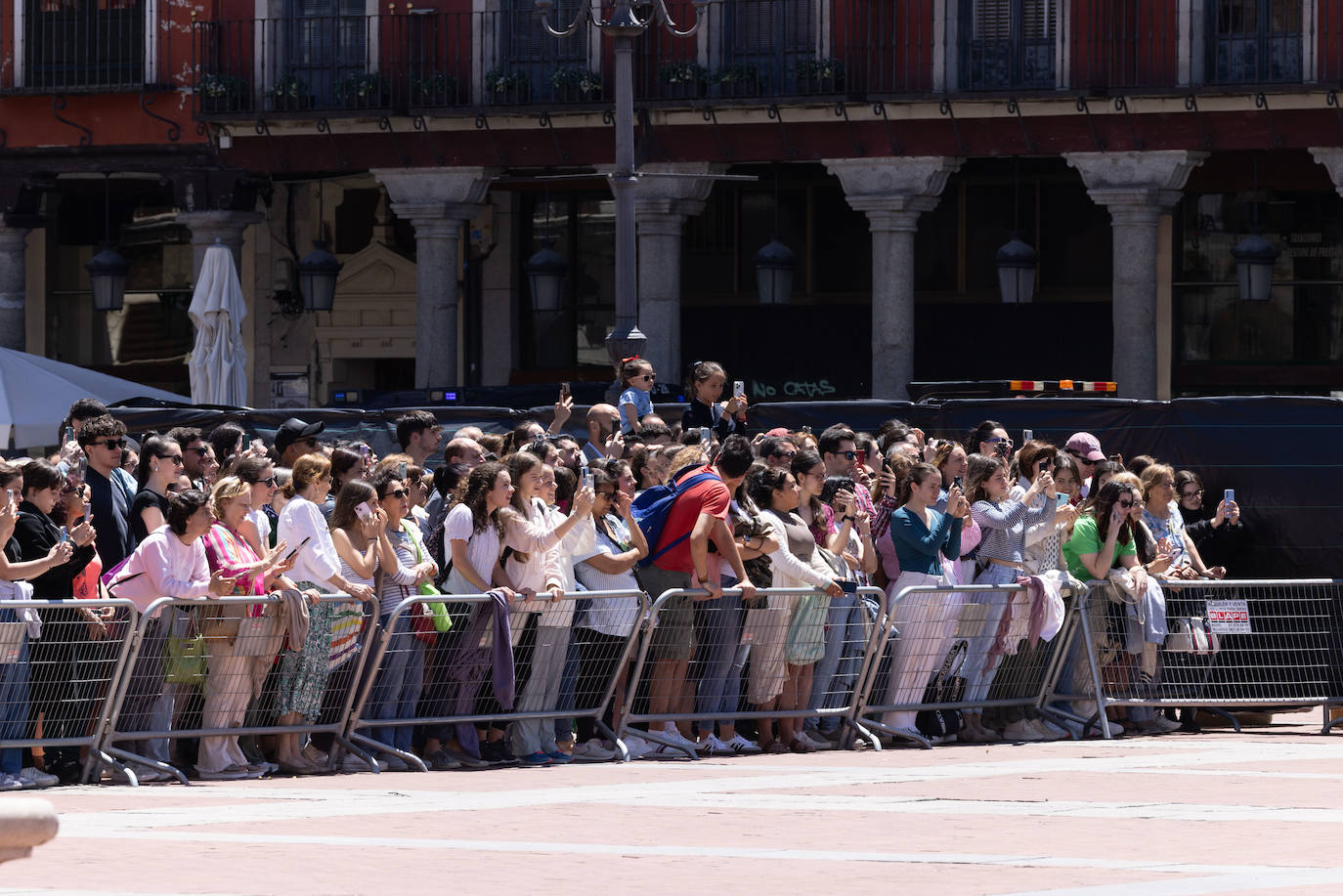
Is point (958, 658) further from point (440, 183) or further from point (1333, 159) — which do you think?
point (440, 183)

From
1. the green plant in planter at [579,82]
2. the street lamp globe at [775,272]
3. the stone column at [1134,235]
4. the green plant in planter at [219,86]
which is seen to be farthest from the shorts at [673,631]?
the green plant in planter at [219,86]

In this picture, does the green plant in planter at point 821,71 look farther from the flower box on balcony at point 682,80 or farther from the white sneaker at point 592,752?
the white sneaker at point 592,752

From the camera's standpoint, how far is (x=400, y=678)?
41.1ft

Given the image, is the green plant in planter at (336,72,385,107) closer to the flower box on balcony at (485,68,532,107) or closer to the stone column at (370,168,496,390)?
the stone column at (370,168,496,390)

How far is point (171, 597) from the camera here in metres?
11.8

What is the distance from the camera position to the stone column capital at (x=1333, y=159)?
2703cm

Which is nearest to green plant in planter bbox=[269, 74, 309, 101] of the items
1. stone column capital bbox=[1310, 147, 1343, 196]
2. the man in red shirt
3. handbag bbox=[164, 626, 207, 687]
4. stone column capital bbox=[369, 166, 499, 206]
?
stone column capital bbox=[369, 166, 499, 206]

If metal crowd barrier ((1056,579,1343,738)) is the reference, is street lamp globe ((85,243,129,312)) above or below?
above

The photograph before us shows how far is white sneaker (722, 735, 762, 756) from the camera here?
43.9ft

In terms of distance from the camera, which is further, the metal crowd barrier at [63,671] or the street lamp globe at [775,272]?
the street lamp globe at [775,272]

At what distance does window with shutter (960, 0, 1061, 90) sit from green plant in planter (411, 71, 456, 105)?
5973 millimetres

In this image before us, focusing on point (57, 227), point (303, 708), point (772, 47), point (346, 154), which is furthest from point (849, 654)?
point (57, 227)

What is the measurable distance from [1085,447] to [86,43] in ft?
64.0

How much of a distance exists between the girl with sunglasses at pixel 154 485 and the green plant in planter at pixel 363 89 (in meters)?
17.9
